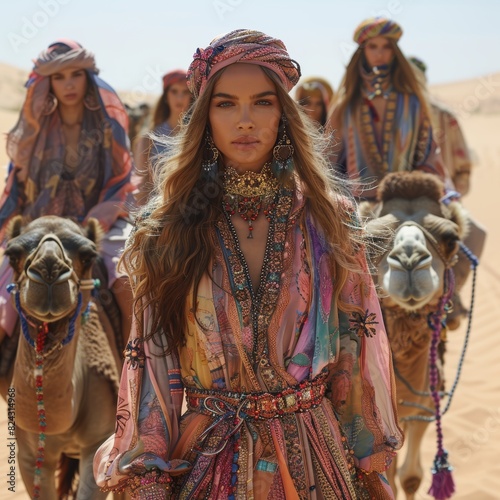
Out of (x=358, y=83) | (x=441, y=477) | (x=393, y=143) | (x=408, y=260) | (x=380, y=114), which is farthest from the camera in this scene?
(x=358, y=83)

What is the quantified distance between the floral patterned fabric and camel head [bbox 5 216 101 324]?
1.71 metres

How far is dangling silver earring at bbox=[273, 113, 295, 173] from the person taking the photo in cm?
322

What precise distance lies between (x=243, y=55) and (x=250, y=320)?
84 cm

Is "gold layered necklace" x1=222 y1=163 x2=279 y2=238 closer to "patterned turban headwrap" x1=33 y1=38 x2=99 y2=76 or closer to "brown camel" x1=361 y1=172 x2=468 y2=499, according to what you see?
"brown camel" x1=361 y1=172 x2=468 y2=499

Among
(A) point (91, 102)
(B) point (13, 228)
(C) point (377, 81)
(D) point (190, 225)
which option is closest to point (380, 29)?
(C) point (377, 81)

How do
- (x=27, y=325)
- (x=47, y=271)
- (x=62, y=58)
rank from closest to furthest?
(x=47, y=271)
(x=27, y=325)
(x=62, y=58)

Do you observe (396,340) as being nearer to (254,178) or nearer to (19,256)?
(19,256)

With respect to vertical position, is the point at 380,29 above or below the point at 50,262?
above

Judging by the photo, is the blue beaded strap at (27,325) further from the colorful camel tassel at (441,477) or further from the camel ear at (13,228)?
the colorful camel tassel at (441,477)

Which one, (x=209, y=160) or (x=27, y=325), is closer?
(x=209, y=160)

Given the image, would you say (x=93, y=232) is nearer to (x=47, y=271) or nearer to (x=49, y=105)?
(x=47, y=271)

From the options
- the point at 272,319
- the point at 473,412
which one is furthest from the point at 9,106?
the point at 272,319

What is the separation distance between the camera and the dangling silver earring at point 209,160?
327 centimetres

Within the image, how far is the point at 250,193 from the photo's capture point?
3.23 metres
